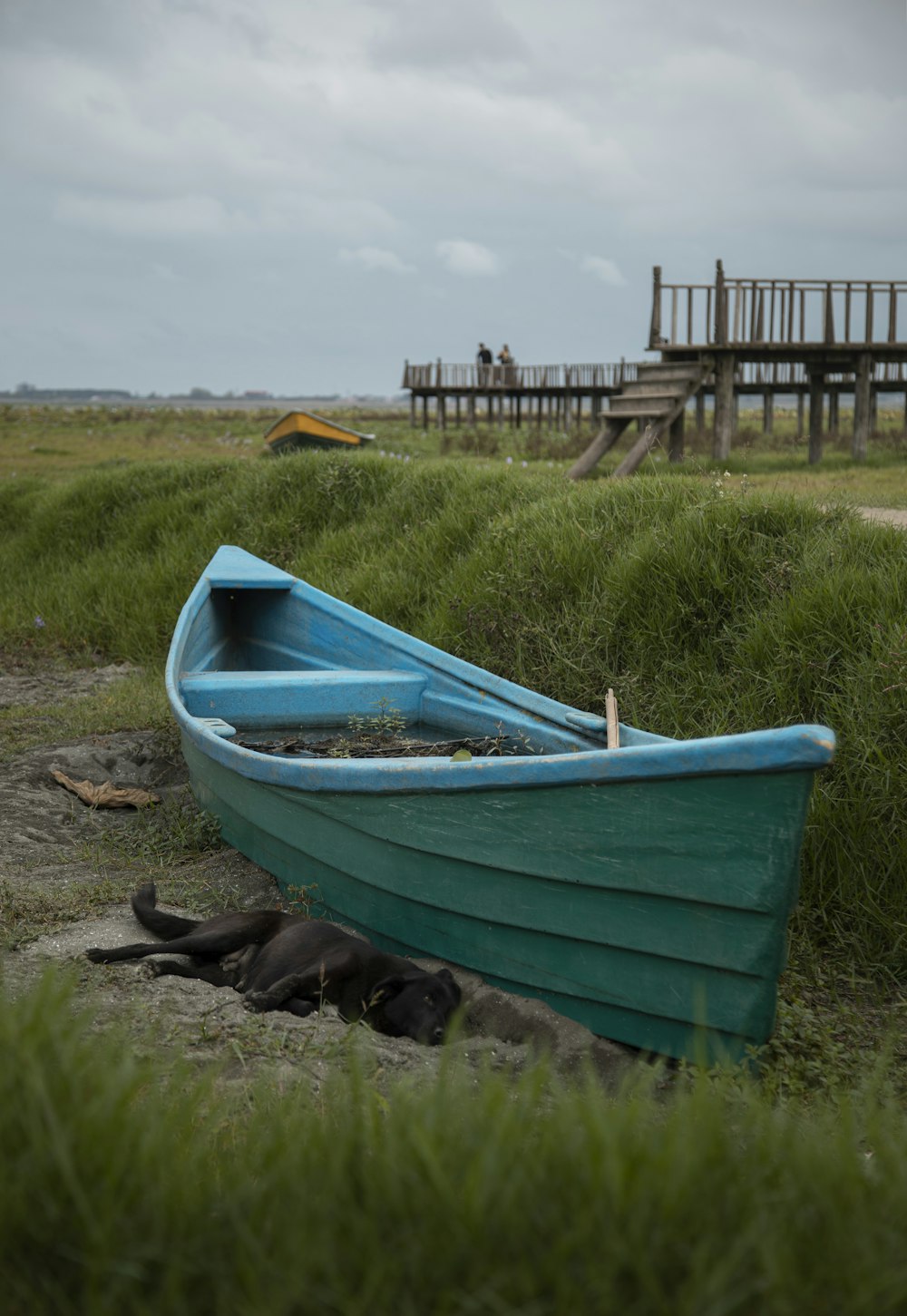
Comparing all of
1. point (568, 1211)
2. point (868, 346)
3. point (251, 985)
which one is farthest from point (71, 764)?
point (868, 346)

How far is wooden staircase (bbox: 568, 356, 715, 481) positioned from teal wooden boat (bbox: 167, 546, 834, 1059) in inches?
366

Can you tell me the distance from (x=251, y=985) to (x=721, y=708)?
111 inches

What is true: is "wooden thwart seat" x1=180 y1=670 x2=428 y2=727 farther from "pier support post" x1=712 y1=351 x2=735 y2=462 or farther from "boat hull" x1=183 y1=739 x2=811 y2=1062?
"pier support post" x1=712 y1=351 x2=735 y2=462

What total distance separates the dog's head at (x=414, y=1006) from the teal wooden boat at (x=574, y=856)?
0.26 m

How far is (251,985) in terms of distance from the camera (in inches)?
144

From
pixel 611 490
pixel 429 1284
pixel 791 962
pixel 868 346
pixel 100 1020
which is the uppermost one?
pixel 868 346

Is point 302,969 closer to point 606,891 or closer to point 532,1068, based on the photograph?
point 606,891

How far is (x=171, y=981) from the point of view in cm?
364

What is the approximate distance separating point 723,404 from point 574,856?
1323 centimetres

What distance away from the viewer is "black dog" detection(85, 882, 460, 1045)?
346 centimetres

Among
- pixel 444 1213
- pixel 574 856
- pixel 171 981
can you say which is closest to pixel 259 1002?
pixel 171 981

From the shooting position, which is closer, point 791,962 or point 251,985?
point 251,985

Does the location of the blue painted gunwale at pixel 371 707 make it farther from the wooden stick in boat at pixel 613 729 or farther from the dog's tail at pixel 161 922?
the dog's tail at pixel 161 922

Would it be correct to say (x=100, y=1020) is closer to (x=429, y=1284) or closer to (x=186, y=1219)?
(x=186, y=1219)
